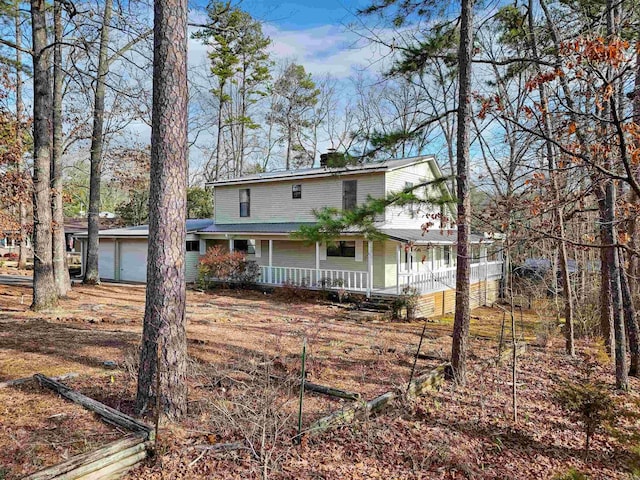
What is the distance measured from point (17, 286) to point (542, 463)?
1740 cm

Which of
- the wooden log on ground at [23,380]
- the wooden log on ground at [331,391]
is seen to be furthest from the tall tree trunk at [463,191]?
the wooden log on ground at [23,380]

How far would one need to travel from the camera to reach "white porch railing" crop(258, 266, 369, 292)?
15.6 meters

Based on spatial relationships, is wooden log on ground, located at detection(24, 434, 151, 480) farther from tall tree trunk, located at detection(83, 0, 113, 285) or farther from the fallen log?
tall tree trunk, located at detection(83, 0, 113, 285)

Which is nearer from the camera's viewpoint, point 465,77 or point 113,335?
point 465,77

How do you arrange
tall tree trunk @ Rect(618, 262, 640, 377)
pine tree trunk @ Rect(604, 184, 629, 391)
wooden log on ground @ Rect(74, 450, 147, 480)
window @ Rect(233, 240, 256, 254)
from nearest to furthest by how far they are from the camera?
wooden log on ground @ Rect(74, 450, 147, 480), pine tree trunk @ Rect(604, 184, 629, 391), tall tree trunk @ Rect(618, 262, 640, 377), window @ Rect(233, 240, 256, 254)

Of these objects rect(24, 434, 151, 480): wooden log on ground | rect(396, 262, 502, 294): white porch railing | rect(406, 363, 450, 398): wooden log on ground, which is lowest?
rect(406, 363, 450, 398): wooden log on ground

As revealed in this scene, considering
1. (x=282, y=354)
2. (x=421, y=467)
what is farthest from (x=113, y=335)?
(x=421, y=467)

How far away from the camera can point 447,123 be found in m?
26.5

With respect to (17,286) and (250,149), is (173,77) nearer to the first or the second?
(17,286)

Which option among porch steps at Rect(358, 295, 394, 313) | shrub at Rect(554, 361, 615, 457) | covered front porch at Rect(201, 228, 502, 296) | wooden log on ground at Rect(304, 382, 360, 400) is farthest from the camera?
covered front porch at Rect(201, 228, 502, 296)

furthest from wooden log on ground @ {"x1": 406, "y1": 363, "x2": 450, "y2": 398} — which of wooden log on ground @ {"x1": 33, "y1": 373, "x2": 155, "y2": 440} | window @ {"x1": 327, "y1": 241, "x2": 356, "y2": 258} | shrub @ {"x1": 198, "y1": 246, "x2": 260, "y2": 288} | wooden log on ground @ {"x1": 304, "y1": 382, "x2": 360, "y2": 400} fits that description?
shrub @ {"x1": 198, "y1": 246, "x2": 260, "y2": 288}

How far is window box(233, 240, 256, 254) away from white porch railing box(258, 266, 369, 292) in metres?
1.78

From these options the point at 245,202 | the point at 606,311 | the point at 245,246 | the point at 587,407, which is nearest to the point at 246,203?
the point at 245,202

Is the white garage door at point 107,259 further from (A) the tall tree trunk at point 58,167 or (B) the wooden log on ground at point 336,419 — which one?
(B) the wooden log on ground at point 336,419
